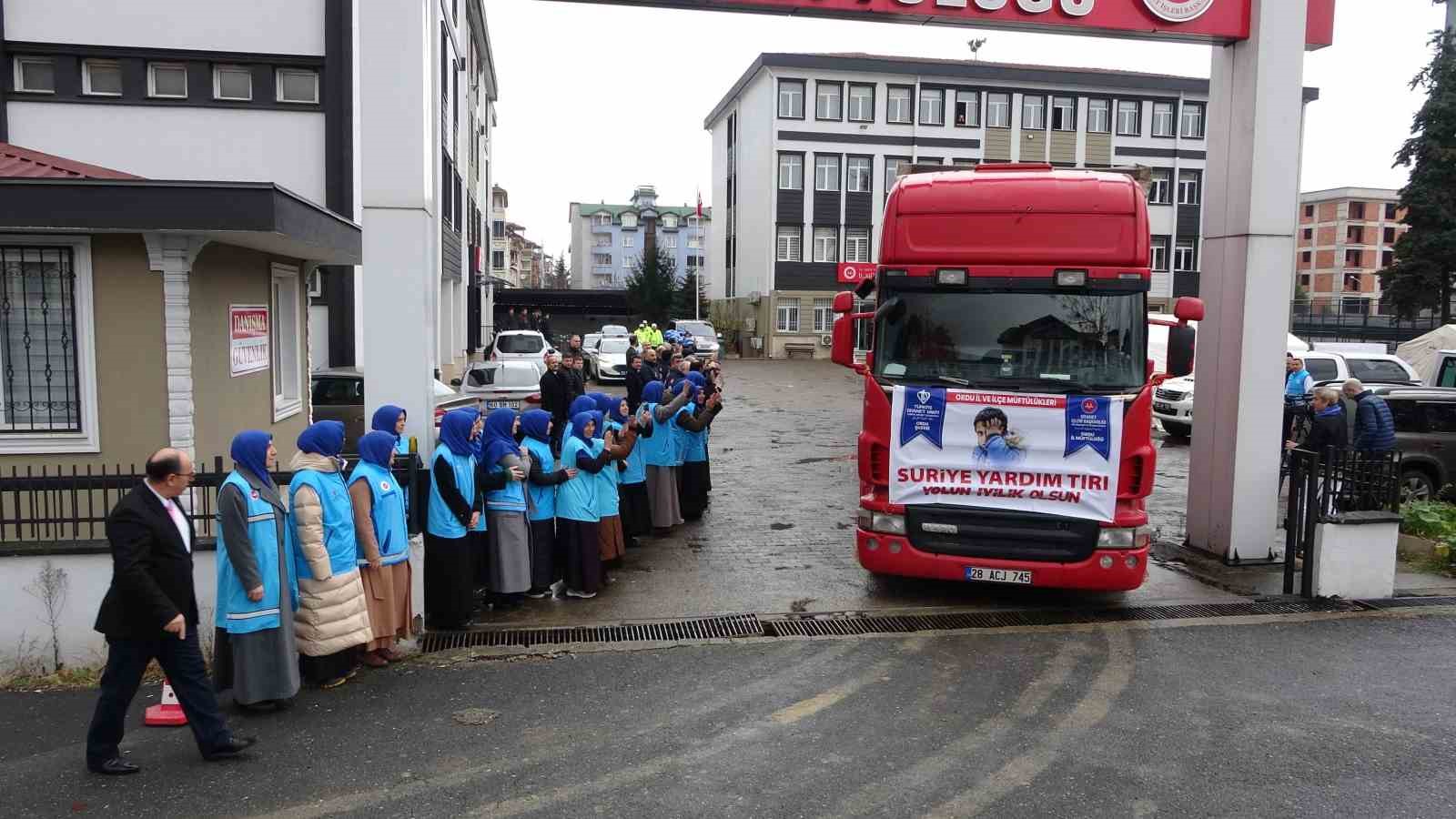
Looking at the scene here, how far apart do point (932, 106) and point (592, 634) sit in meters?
43.4

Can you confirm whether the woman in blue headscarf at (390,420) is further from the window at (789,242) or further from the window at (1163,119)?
the window at (1163,119)

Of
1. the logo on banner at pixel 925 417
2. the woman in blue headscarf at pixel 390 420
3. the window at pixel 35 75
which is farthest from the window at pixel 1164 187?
the woman in blue headscarf at pixel 390 420

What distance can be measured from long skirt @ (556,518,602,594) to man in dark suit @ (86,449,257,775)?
344 centimetres

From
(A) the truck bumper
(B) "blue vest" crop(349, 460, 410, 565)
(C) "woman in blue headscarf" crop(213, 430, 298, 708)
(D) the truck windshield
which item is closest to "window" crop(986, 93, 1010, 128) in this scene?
(D) the truck windshield

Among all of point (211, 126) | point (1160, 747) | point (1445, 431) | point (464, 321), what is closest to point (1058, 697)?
point (1160, 747)

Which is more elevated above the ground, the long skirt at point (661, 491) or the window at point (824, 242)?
the window at point (824, 242)

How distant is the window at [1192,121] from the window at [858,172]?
15.2 m

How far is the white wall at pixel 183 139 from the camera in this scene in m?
18.8

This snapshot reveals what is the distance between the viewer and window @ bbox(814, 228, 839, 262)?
156ft

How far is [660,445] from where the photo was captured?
10.8 m

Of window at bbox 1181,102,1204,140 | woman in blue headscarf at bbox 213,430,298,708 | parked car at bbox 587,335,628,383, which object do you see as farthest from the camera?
window at bbox 1181,102,1204,140

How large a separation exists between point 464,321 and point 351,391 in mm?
23614

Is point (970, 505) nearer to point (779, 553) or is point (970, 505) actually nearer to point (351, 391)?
point (779, 553)

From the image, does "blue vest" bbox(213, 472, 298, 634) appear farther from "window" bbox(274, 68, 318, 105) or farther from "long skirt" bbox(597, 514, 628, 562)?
"window" bbox(274, 68, 318, 105)
